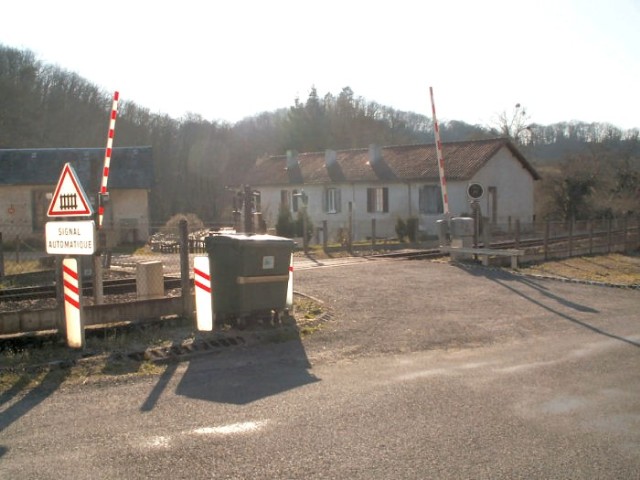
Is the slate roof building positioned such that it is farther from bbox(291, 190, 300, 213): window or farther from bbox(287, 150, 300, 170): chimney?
bbox(287, 150, 300, 170): chimney

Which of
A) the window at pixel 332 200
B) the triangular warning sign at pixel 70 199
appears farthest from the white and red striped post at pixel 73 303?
the window at pixel 332 200

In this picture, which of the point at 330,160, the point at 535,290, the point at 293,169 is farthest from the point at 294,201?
the point at 535,290

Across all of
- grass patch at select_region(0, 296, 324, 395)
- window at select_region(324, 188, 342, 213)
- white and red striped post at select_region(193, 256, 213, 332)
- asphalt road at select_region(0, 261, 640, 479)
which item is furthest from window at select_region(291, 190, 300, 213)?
white and red striped post at select_region(193, 256, 213, 332)

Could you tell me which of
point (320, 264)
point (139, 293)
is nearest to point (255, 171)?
point (320, 264)

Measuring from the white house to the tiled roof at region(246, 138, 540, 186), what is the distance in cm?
5

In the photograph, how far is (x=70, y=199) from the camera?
8805mm

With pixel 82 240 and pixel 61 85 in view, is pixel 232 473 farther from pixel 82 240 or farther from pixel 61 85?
pixel 61 85

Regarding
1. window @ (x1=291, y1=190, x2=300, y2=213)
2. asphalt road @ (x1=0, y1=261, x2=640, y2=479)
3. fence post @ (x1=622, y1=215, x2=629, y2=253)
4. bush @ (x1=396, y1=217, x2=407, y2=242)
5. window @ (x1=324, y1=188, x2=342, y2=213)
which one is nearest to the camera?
asphalt road @ (x1=0, y1=261, x2=640, y2=479)

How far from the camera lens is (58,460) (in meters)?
5.08

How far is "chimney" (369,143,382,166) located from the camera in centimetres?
4181

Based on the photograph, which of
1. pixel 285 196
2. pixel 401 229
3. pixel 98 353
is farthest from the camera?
pixel 285 196

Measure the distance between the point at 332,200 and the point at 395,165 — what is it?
443 cm

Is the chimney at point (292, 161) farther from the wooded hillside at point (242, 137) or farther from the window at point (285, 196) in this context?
the wooded hillside at point (242, 137)

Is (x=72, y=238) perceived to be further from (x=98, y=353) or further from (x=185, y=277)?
(x=185, y=277)
